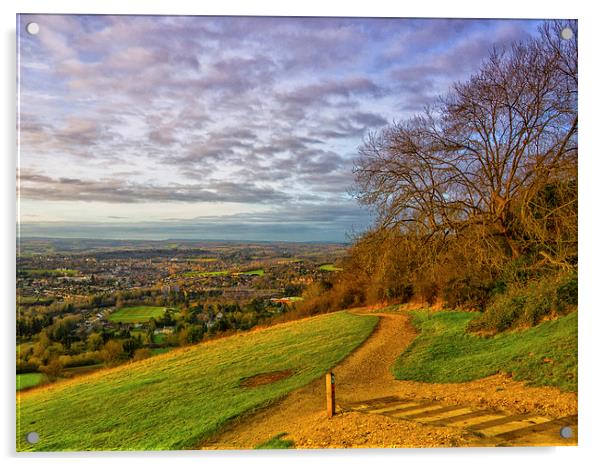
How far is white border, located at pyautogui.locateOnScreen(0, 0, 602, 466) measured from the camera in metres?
3.93

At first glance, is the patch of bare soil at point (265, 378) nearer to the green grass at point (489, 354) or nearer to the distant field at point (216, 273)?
the distant field at point (216, 273)

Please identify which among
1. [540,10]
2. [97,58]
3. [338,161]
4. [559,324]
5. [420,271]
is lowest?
[559,324]

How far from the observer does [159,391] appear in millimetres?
4410

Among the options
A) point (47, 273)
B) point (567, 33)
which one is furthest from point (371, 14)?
point (47, 273)

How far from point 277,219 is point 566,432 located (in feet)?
12.2

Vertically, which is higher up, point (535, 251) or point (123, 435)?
point (535, 251)

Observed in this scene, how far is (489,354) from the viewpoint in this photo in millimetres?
4789

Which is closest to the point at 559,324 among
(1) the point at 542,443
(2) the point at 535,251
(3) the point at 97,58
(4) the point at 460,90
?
(2) the point at 535,251

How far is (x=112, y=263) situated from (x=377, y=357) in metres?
3.52

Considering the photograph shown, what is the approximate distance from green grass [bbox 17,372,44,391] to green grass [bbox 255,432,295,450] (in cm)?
239

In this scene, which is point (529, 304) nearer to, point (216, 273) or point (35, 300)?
point (216, 273)

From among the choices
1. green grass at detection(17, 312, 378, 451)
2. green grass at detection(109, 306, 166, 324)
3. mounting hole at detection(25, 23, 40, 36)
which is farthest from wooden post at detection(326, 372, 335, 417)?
mounting hole at detection(25, 23, 40, 36)

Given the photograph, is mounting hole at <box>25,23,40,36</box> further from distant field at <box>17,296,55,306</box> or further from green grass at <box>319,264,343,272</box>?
green grass at <box>319,264,343,272</box>

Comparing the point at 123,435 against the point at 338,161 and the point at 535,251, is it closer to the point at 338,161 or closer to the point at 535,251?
the point at 338,161
